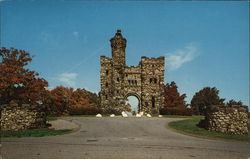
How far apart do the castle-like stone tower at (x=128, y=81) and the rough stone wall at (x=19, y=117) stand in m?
26.2

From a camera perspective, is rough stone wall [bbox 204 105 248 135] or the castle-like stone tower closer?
rough stone wall [bbox 204 105 248 135]

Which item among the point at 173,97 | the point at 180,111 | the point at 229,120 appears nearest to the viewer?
the point at 229,120

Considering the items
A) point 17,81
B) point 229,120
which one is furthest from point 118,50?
point 229,120

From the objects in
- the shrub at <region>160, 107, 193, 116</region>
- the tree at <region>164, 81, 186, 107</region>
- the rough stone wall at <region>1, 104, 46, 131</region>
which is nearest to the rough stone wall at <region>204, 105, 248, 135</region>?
the rough stone wall at <region>1, 104, 46, 131</region>

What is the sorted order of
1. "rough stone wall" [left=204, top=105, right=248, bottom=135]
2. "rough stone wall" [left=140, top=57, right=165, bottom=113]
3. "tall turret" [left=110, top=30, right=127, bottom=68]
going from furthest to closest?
"tall turret" [left=110, top=30, right=127, bottom=68]
"rough stone wall" [left=140, top=57, right=165, bottom=113]
"rough stone wall" [left=204, top=105, right=248, bottom=135]

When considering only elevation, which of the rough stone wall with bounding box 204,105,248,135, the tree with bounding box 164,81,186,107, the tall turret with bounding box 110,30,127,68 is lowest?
the rough stone wall with bounding box 204,105,248,135

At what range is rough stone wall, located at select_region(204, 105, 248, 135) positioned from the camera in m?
15.7

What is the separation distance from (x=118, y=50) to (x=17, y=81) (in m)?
26.8

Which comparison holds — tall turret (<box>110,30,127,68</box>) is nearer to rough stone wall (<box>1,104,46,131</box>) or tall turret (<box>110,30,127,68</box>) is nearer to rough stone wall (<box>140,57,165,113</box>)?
rough stone wall (<box>140,57,165,113</box>)

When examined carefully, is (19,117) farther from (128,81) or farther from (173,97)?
(173,97)

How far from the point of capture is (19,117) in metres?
16.8

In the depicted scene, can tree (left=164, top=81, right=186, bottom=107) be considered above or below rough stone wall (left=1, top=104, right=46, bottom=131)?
above

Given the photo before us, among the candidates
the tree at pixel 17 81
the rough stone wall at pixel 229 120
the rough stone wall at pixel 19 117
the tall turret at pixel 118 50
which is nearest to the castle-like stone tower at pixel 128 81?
the tall turret at pixel 118 50

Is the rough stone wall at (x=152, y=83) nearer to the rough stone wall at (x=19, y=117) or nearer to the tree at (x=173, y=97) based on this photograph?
the tree at (x=173, y=97)
